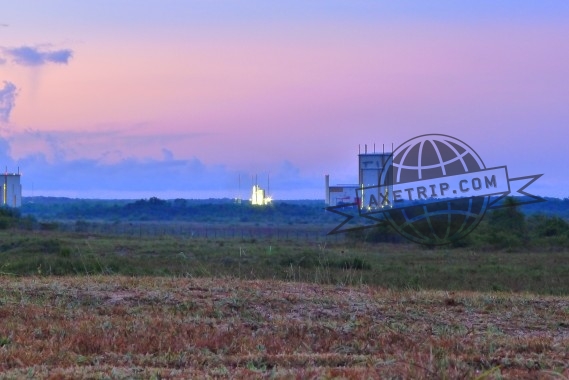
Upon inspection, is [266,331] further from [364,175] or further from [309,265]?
[364,175]

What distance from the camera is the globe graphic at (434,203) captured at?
2891 cm

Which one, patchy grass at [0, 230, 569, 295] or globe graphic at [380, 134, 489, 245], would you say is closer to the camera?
patchy grass at [0, 230, 569, 295]

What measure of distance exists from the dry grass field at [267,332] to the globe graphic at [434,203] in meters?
17.9

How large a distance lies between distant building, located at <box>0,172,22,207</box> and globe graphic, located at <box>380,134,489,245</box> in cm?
3825

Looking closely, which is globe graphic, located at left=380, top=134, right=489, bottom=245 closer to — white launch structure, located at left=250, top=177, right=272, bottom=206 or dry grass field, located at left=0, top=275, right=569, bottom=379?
dry grass field, located at left=0, top=275, right=569, bottom=379

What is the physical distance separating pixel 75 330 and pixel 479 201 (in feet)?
130

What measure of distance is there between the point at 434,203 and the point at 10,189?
4246 cm

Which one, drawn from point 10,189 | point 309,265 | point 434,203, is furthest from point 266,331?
point 10,189

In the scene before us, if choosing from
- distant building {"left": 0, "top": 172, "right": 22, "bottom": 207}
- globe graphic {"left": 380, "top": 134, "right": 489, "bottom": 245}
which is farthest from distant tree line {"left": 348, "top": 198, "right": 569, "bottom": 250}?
distant building {"left": 0, "top": 172, "right": 22, "bottom": 207}

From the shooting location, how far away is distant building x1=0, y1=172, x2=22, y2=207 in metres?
67.8

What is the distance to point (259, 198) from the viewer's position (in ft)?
330

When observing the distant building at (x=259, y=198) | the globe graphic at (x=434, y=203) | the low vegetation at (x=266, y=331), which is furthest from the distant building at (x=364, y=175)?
the distant building at (x=259, y=198)

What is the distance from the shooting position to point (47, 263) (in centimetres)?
2131

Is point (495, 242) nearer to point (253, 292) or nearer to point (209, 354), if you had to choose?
point (253, 292)
